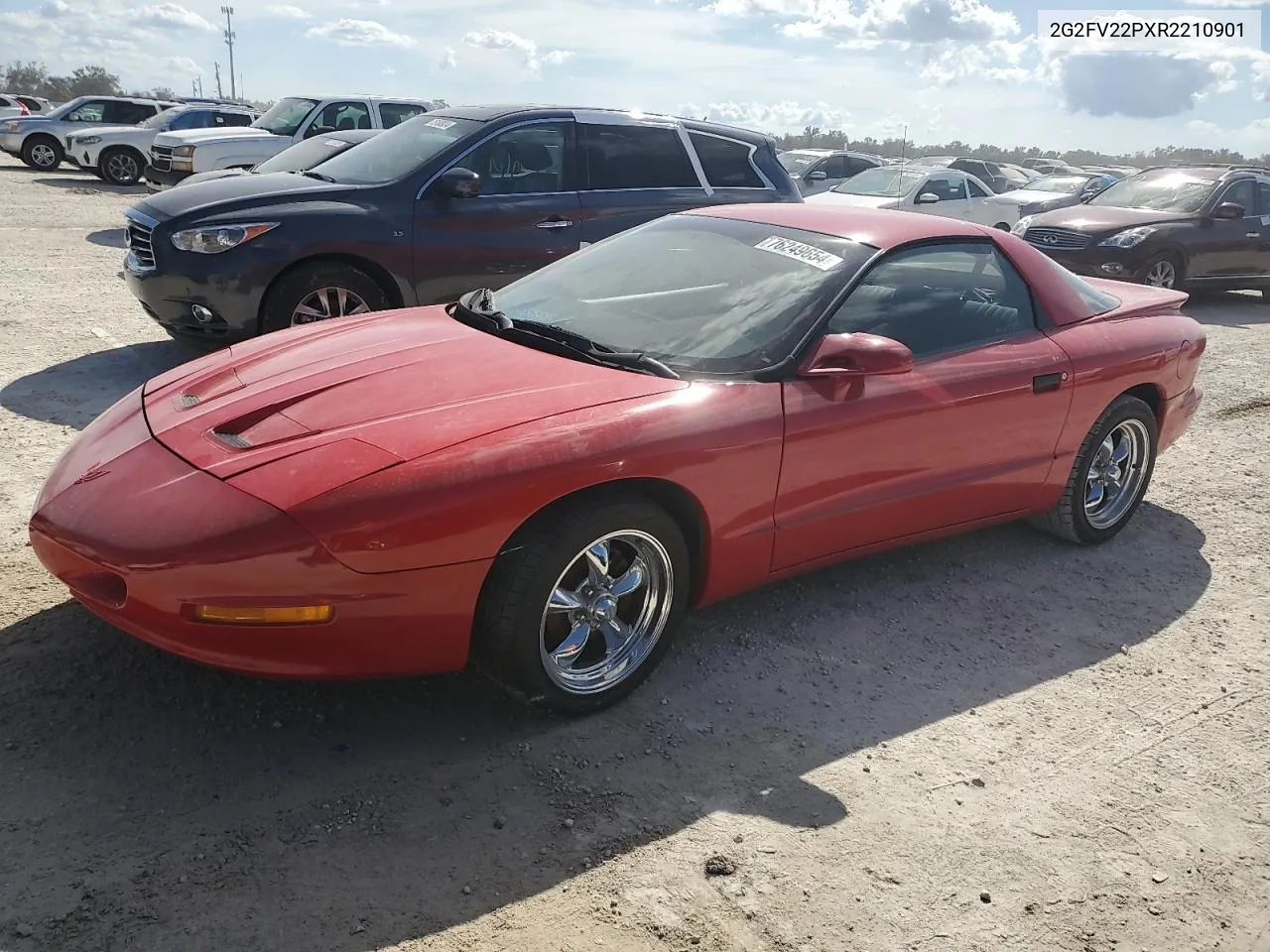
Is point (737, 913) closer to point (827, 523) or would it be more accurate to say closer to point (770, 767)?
point (770, 767)

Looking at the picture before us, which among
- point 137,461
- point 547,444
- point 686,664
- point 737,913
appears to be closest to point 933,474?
point 686,664

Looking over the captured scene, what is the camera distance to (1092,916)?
260 centimetres

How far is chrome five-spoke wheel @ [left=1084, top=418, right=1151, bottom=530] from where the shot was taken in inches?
189

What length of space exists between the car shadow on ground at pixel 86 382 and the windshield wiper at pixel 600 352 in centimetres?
297

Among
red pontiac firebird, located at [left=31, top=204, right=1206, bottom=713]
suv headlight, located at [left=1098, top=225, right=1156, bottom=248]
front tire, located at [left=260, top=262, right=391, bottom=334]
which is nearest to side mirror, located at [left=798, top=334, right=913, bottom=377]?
red pontiac firebird, located at [left=31, top=204, right=1206, bottom=713]

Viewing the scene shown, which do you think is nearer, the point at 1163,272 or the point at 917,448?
the point at 917,448

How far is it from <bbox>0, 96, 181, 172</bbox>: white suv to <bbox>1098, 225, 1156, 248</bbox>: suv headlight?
19.0 metres

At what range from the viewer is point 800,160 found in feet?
66.1

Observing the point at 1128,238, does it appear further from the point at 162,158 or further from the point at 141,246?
the point at 162,158

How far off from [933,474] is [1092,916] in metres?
1.73

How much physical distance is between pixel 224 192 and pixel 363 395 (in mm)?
4048

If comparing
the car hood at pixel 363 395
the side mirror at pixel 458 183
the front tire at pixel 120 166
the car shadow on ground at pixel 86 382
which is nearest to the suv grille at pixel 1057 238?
the side mirror at pixel 458 183

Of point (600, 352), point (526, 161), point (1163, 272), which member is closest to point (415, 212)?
point (526, 161)

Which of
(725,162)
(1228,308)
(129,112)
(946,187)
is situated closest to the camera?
(725,162)
